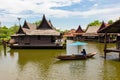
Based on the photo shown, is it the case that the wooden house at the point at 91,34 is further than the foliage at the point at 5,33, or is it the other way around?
the wooden house at the point at 91,34

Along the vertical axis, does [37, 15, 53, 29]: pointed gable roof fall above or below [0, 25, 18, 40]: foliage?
above

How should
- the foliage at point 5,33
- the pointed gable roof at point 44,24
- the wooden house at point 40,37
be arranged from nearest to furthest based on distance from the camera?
the wooden house at point 40,37, the pointed gable roof at point 44,24, the foliage at point 5,33

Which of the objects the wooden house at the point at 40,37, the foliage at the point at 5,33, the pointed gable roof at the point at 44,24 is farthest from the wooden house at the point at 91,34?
the wooden house at the point at 40,37

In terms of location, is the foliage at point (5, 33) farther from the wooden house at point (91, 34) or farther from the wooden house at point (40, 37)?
the wooden house at point (91, 34)

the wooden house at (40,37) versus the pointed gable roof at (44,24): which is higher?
the pointed gable roof at (44,24)

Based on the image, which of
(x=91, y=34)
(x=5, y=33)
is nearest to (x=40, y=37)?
(x=91, y=34)

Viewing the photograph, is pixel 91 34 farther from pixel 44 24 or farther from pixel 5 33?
pixel 44 24

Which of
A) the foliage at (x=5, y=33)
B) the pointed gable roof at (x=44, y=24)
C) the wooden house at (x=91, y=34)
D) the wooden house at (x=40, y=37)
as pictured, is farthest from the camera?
the wooden house at (x=91, y=34)

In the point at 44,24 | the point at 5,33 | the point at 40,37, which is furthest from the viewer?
the point at 5,33

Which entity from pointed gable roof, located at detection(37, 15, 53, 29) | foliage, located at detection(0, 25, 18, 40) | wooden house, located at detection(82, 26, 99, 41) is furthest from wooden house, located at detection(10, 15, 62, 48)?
wooden house, located at detection(82, 26, 99, 41)

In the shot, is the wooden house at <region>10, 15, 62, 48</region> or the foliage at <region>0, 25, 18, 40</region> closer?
the wooden house at <region>10, 15, 62, 48</region>

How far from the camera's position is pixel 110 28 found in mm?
30094

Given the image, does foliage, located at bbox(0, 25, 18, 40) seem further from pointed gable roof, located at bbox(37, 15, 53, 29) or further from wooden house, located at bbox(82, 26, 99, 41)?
wooden house, located at bbox(82, 26, 99, 41)

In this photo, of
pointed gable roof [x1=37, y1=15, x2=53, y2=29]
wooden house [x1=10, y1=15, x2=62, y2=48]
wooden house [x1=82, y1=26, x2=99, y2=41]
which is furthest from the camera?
wooden house [x1=82, y1=26, x2=99, y2=41]
